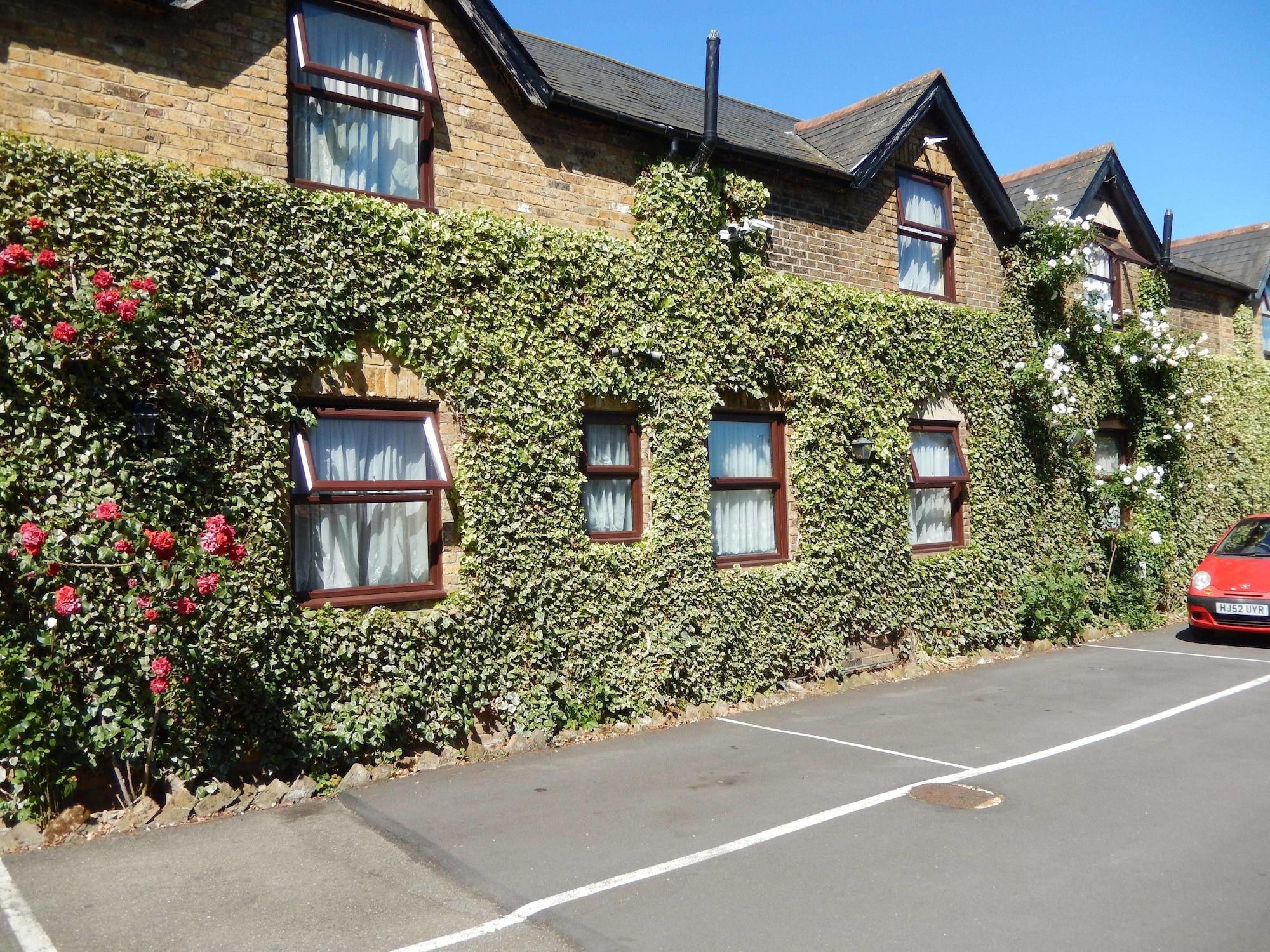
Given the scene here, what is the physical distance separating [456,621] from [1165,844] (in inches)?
200

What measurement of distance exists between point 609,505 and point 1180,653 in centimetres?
818

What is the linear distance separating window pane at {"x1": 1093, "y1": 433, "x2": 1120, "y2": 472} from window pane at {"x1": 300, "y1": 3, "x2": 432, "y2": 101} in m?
11.3

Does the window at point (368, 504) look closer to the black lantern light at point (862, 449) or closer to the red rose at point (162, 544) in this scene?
the red rose at point (162, 544)

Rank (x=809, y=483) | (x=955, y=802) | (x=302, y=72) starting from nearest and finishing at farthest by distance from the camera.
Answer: (x=955, y=802)
(x=302, y=72)
(x=809, y=483)

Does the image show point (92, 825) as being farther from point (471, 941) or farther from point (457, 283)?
point (457, 283)

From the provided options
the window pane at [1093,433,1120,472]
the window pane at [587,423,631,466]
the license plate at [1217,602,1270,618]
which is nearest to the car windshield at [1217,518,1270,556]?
the license plate at [1217,602,1270,618]

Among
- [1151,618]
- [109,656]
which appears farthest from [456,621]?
[1151,618]

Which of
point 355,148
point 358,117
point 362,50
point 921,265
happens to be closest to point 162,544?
point 355,148

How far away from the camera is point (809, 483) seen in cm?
1034

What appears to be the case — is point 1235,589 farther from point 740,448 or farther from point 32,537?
point 32,537

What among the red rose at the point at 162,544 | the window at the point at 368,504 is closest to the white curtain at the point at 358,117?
the window at the point at 368,504

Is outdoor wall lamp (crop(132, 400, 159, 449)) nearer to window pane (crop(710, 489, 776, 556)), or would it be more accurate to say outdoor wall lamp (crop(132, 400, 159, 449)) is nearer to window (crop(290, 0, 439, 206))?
window (crop(290, 0, 439, 206))

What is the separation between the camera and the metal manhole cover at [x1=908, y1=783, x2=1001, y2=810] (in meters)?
6.35

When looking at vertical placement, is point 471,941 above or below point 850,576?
below
